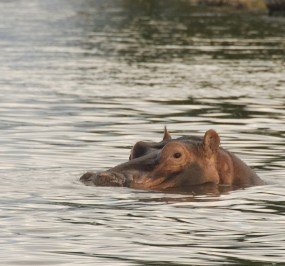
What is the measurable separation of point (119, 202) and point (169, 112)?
8.95m

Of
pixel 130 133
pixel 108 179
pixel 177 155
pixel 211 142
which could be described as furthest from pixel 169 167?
pixel 130 133

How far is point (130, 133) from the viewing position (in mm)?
17578

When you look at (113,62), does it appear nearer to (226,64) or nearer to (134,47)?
(226,64)

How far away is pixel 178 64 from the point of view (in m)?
30.6

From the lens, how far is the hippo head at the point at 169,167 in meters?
12.5

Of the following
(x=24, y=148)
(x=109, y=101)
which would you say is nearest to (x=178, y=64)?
(x=109, y=101)

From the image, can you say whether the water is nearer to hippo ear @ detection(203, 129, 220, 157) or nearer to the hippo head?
the hippo head

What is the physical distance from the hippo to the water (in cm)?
22

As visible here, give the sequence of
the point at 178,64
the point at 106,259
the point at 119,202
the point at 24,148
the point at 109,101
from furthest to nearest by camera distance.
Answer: the point at 178,64, the point at 109,101, the point at 24,148, the point at 119,202, the point at 106,259

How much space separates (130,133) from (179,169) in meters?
4.80

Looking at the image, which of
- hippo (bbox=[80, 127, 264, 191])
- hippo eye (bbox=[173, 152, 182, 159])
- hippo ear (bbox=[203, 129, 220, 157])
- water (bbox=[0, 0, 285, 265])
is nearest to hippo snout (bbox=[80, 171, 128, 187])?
hippo (bbox=[80, 127, 264, 191])

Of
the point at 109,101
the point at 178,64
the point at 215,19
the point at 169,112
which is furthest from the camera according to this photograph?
the point at 215,19

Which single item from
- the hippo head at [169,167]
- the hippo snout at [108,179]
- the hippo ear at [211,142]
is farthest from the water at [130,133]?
the hippo ear at [211,142]

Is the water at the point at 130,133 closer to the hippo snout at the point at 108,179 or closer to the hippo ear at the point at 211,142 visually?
the hippo snout at the point at 108,179
